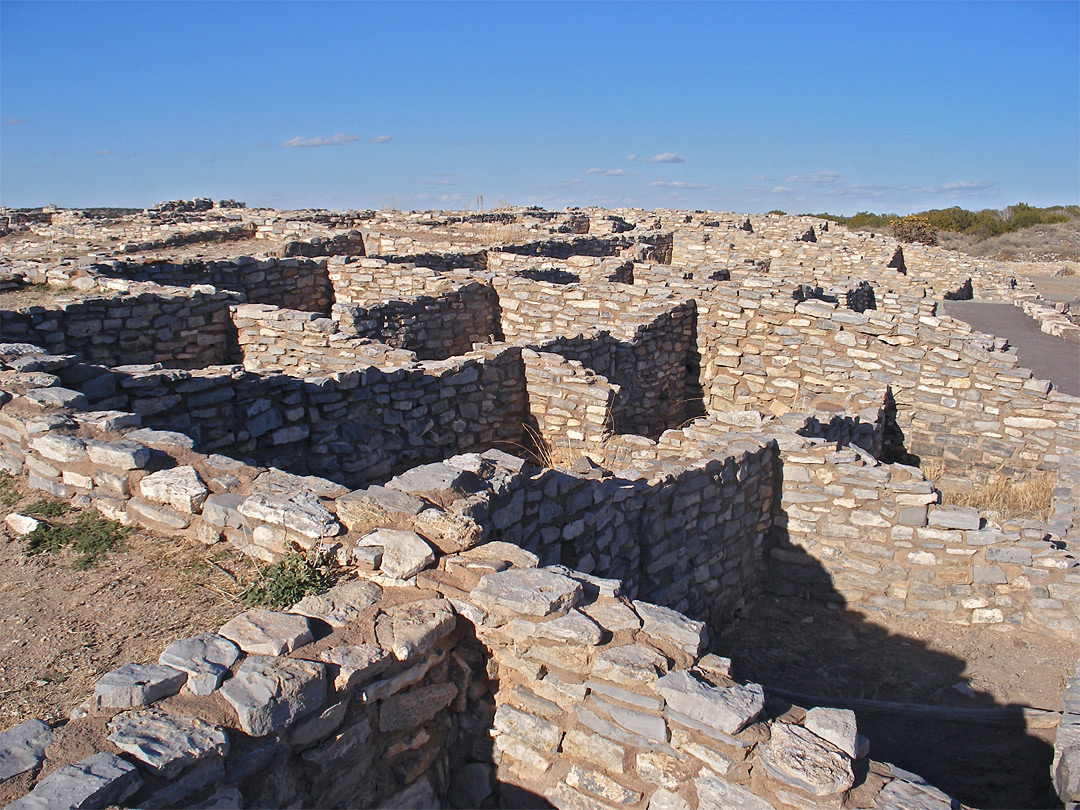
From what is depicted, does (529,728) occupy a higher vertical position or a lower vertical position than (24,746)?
lower

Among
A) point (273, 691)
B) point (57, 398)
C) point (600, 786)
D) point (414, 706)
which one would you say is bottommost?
point (600, 786)

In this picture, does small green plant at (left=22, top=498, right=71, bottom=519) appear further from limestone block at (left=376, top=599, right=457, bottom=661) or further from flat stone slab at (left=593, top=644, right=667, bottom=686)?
flat stone slab at (left=593, top=644, right=667, bottom=686)

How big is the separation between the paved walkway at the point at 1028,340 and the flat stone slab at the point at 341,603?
9.77m

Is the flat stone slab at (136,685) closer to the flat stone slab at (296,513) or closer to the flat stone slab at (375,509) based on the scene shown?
the flat stone slab at (296,513)

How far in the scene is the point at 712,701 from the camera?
3150mm

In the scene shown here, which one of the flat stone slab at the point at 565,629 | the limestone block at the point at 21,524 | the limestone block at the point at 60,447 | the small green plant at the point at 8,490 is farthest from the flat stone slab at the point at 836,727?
the small green plant at the point at 8,490

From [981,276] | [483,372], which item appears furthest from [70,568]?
[981,276]

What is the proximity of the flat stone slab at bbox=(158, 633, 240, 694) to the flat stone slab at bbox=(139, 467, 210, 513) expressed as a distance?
59.7 inches

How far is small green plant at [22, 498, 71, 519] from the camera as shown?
191 inches

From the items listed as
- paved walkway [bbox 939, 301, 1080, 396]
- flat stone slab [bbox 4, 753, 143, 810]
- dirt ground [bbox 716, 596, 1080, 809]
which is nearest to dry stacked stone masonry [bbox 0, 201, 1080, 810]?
flat stone slab [bbox 4, 753, 143, 810]

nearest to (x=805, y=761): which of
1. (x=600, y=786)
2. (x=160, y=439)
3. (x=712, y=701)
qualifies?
(x=712, y=701)

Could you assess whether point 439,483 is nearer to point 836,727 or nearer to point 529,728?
point 529,728

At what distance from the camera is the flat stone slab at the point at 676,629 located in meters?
3.50

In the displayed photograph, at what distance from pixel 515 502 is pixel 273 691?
207cm
